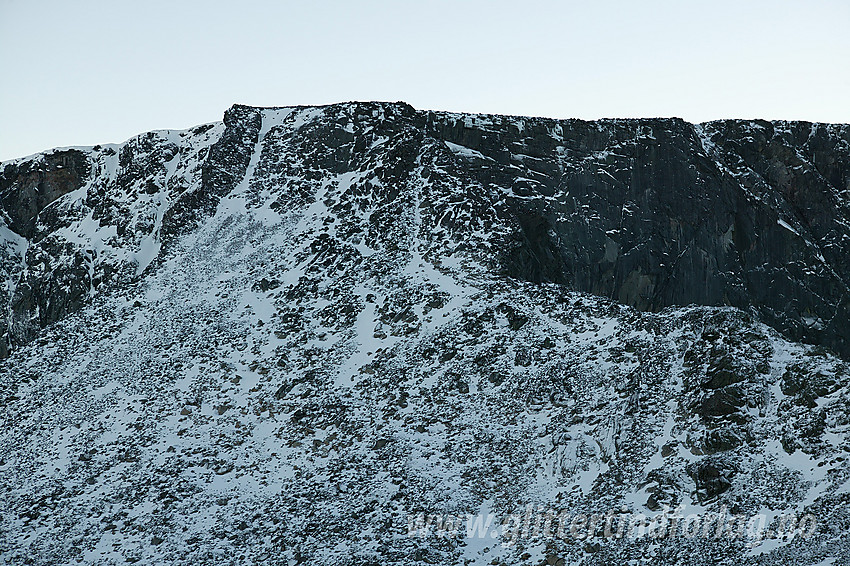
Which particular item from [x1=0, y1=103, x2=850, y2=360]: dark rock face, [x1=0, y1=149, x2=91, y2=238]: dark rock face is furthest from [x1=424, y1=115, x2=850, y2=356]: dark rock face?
[x1=0, y1=149, x2=91, y2=238]: dark rock face

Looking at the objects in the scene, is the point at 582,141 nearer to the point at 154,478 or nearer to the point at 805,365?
the point at 805,365

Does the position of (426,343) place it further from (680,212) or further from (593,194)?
(680,212)

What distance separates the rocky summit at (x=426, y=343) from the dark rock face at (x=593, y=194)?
0.18m

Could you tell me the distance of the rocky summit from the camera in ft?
120

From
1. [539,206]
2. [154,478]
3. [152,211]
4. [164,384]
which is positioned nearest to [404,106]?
[539,206]

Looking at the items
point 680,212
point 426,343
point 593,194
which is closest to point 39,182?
point 426,343

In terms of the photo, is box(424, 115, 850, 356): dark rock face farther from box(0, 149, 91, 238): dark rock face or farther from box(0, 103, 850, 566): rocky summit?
box(0, 149, 91, 238): dark rock face

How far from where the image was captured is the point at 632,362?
1673 inches

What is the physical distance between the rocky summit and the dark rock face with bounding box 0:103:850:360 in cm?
18

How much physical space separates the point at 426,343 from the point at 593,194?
24.3m

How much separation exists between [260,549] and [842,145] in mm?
53592

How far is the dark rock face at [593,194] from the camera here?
63.4 meters

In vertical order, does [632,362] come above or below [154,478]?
above

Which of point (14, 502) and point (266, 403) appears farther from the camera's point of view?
point (266, 403)
